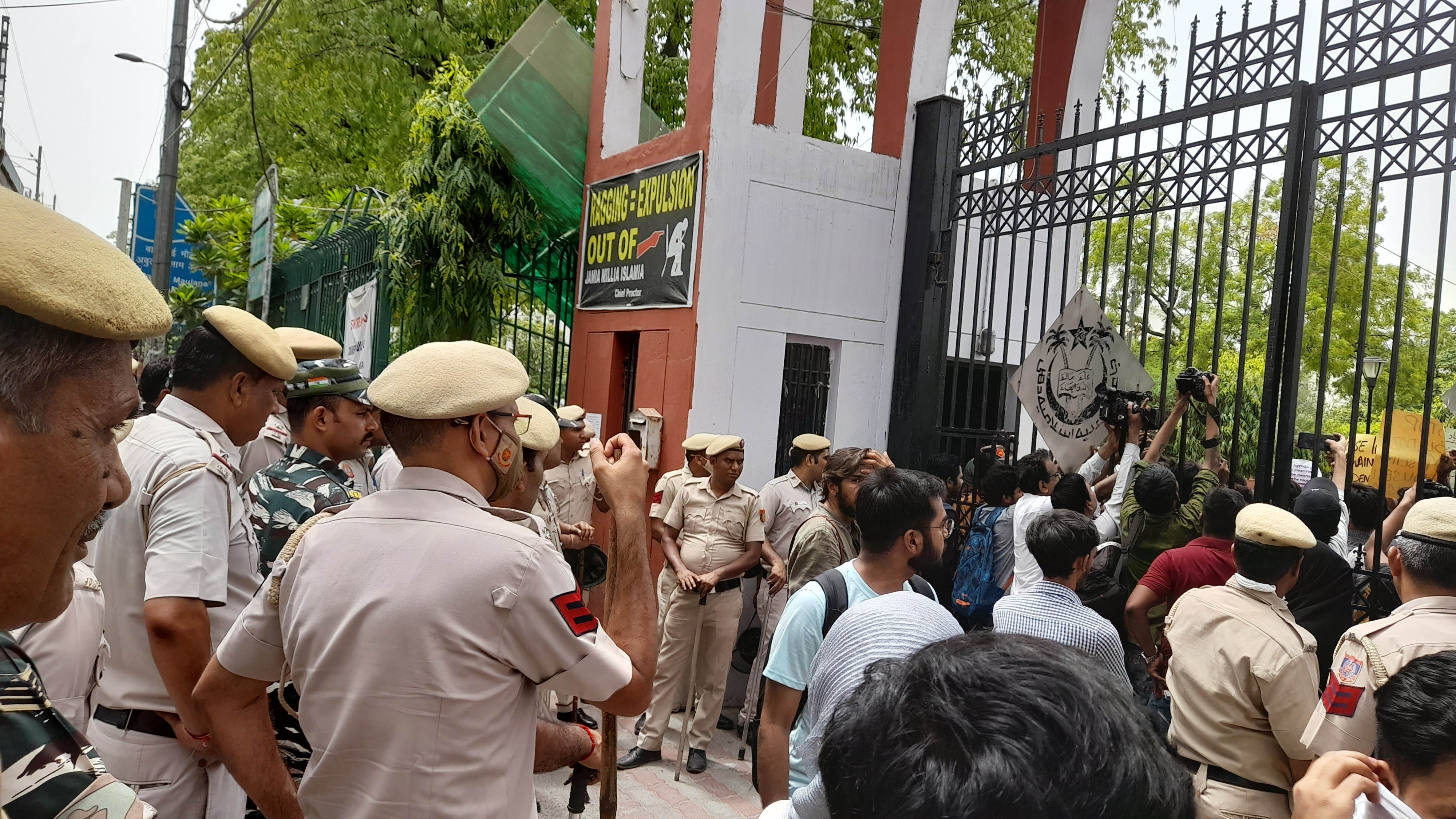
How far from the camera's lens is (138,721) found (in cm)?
245

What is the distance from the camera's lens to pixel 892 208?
7238 millimetres

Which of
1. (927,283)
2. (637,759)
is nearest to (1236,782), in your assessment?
(637,759)

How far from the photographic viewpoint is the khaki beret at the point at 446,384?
1.92 m

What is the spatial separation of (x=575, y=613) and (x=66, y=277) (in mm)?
1079

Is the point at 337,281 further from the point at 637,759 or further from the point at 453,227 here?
the point at 637,759

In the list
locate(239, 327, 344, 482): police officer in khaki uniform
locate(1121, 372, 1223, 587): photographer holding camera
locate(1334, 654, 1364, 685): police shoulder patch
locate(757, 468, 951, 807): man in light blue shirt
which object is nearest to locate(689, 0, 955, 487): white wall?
locate(1121, 372, 1223, 587): photographer holding camera

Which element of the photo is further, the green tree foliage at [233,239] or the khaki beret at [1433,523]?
the green tree foliage at [233,239]

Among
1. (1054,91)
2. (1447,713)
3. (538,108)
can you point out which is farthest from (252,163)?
(1447,713)

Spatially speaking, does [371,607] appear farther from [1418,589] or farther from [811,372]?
[811,372]

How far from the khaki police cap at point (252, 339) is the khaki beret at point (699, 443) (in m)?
3.63

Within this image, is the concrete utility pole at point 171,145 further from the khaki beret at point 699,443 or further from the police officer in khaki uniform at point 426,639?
the police officer in khaki uniform at point 426,639

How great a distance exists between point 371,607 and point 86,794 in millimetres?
689

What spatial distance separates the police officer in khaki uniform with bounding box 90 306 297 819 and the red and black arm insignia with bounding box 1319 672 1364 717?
9.13 ft

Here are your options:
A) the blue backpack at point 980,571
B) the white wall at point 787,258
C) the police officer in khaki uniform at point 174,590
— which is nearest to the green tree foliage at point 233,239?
the white wall at point 787,258
